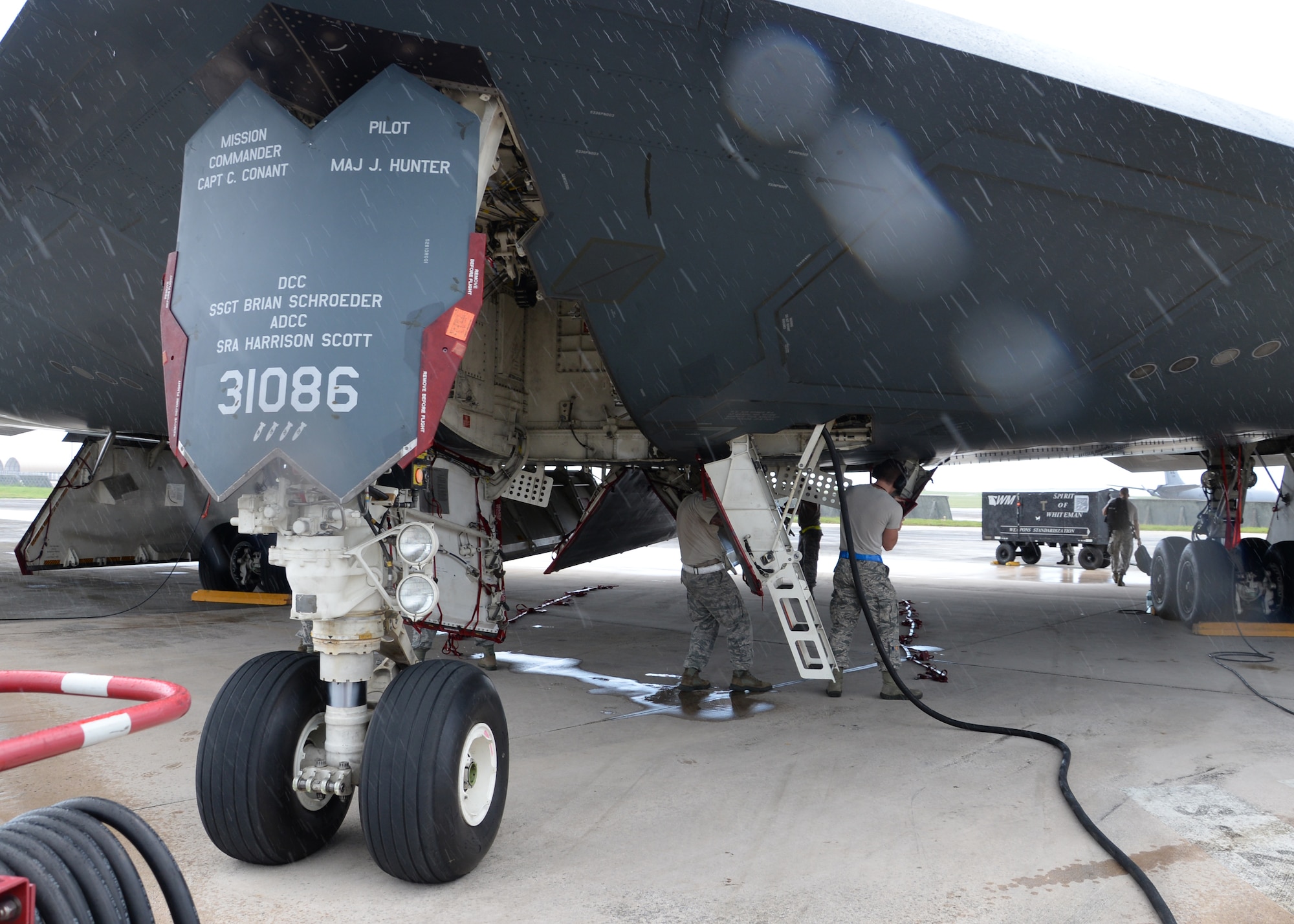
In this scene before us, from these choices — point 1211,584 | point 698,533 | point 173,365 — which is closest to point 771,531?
point 698,533

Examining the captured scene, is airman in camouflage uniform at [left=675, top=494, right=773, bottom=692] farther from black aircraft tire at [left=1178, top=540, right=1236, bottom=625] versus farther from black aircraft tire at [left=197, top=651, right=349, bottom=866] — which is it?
black aircraft tire at [left=1178, top=540, right=1236, bottom=625]

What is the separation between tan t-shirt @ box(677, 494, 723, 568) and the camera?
24.6 feet

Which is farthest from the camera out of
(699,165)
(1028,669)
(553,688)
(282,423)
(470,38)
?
(1028,669)

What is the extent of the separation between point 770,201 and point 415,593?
2.85m

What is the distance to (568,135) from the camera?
4.45 m

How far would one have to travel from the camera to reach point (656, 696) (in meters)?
7.41

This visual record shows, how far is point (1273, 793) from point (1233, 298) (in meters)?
3.18

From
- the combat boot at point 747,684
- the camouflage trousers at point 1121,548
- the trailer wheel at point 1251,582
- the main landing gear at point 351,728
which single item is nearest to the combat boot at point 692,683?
the combat boot at point 747,684

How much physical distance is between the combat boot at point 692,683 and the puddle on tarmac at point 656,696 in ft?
0.23

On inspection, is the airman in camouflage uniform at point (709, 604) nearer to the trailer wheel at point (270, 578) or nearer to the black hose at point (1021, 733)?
the black hose at point (1021, 733)

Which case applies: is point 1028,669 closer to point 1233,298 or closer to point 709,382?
point 1233,298

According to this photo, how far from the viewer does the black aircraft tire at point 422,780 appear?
343 centimetres

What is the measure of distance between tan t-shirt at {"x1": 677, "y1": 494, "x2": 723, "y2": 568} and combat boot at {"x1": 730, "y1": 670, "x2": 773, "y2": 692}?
95 centimetres

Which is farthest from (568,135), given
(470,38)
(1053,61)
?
(1053,61)
